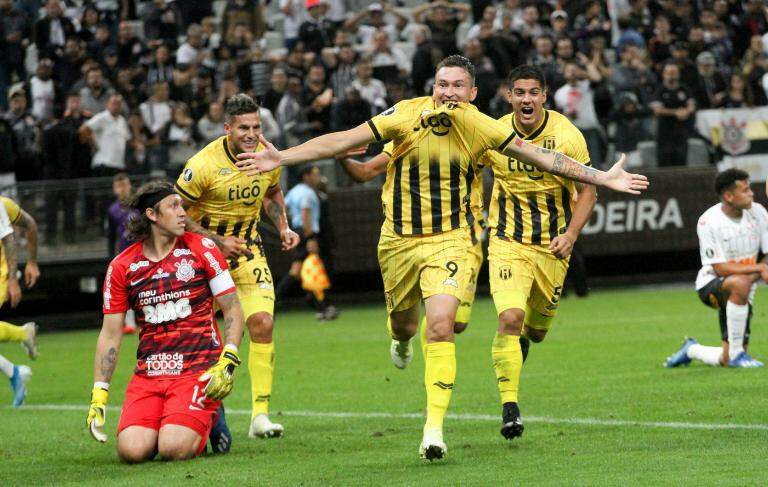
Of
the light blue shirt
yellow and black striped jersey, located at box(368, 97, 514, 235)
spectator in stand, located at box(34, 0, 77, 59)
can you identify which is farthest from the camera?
spectator in stand, located at box(34, 0, 77, 59)

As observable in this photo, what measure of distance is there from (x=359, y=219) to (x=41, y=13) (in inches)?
300

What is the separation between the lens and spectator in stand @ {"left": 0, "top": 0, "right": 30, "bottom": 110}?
23422 mm

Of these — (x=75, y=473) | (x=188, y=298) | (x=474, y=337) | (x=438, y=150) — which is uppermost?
(x=438, y=150)

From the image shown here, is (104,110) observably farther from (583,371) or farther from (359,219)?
(583,371)

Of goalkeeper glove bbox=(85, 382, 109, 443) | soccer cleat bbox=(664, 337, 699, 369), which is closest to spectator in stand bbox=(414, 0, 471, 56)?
soccer cleat bbox=(664, 337, 699, 369)

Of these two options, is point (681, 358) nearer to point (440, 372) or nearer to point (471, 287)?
point (471, 287)

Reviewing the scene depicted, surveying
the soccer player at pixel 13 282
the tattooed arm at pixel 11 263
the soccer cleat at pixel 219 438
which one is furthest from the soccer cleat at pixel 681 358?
the tattooed arm at pixel 11 263

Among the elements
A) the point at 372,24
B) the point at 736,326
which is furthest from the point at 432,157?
the point at 372,24

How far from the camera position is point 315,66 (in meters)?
22.0

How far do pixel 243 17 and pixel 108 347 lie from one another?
1660cm

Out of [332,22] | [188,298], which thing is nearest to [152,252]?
[188,298]

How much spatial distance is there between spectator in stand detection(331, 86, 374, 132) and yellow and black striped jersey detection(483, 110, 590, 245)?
10775 millimetres

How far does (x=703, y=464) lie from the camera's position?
782 centimetres

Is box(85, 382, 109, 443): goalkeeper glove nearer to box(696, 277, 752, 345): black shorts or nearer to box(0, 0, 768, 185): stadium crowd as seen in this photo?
box(696, 277, 752, 345): black shorts
